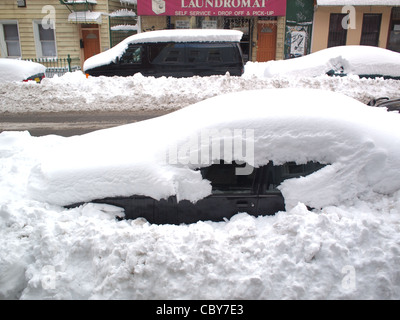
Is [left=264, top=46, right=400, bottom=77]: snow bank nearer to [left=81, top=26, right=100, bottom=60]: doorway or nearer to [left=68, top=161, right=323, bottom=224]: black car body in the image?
[left=68, top=161, right=323, bottom=224]: black car body

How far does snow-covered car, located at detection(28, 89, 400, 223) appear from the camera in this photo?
3645mm

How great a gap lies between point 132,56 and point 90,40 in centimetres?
934

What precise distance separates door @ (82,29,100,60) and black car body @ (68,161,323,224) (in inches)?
710

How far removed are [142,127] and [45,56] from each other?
18.4 m

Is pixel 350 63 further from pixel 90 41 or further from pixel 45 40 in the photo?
pixel 45 40

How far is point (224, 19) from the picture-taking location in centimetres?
1930

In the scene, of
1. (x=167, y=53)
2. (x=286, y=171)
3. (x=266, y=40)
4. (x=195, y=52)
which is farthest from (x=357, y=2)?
(x=286, y=171)

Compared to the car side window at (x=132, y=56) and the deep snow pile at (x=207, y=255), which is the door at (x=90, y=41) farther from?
the deep snow pile at (x=207, y=255)

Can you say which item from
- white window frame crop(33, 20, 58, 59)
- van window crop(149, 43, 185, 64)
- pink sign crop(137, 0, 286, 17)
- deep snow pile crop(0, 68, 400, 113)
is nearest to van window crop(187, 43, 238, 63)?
van window crop(149, 43, 185, 64)

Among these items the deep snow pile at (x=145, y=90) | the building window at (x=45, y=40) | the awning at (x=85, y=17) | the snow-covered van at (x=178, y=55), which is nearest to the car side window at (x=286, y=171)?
the deep snow pile at (x=145, y=90)

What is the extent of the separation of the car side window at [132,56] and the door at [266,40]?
945cm

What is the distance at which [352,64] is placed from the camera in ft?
38.2
